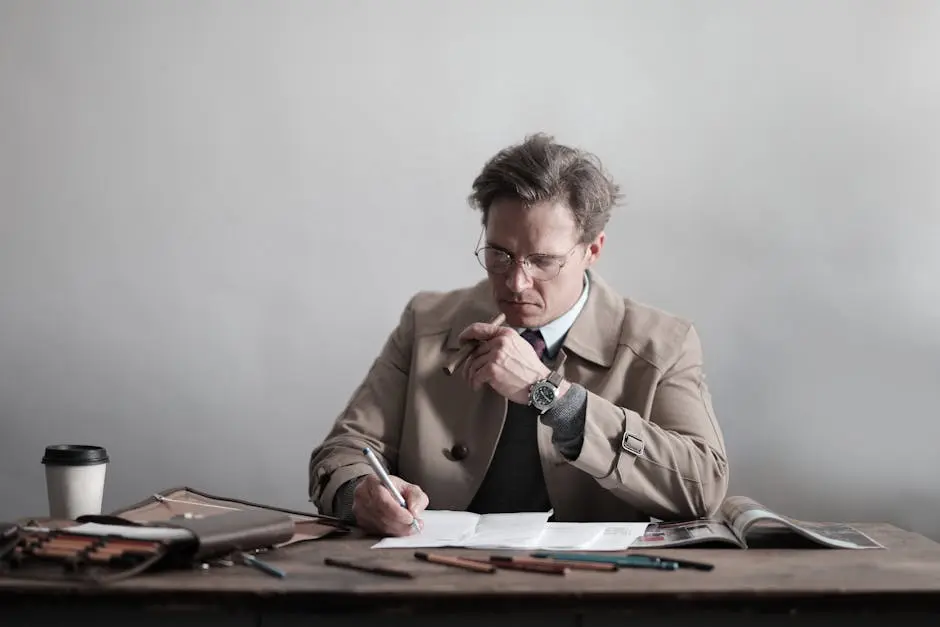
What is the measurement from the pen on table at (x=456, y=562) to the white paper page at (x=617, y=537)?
23 cm

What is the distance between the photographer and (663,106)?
3076 mm

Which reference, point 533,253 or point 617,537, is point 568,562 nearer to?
point 617,537

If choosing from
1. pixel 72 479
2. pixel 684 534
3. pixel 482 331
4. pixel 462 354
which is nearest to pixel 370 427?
pixel 462 354

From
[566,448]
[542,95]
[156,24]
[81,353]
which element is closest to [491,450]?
[566,448]

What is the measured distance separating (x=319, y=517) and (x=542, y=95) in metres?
1.61

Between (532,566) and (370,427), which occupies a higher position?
(370,427)

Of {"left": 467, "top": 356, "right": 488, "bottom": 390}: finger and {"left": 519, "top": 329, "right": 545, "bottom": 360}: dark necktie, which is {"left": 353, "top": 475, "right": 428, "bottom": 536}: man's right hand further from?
{"left": 519, "top": 329, "right": 545, "bottom": 360}: dark necktie

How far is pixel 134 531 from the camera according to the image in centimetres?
160

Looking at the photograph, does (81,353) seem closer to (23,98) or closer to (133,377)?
(133,377)

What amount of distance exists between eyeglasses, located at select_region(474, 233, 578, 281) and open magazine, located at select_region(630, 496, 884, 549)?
63cm

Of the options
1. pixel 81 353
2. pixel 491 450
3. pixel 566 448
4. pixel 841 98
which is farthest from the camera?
pixel 81 353

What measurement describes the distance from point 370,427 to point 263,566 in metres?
0.98

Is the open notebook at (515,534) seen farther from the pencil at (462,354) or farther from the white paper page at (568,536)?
the pencil at (462,354)

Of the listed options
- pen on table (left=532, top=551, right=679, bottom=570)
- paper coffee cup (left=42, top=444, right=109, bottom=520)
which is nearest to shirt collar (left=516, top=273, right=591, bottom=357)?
pen on table (left=532, top=551, right=679, bottom=570)
